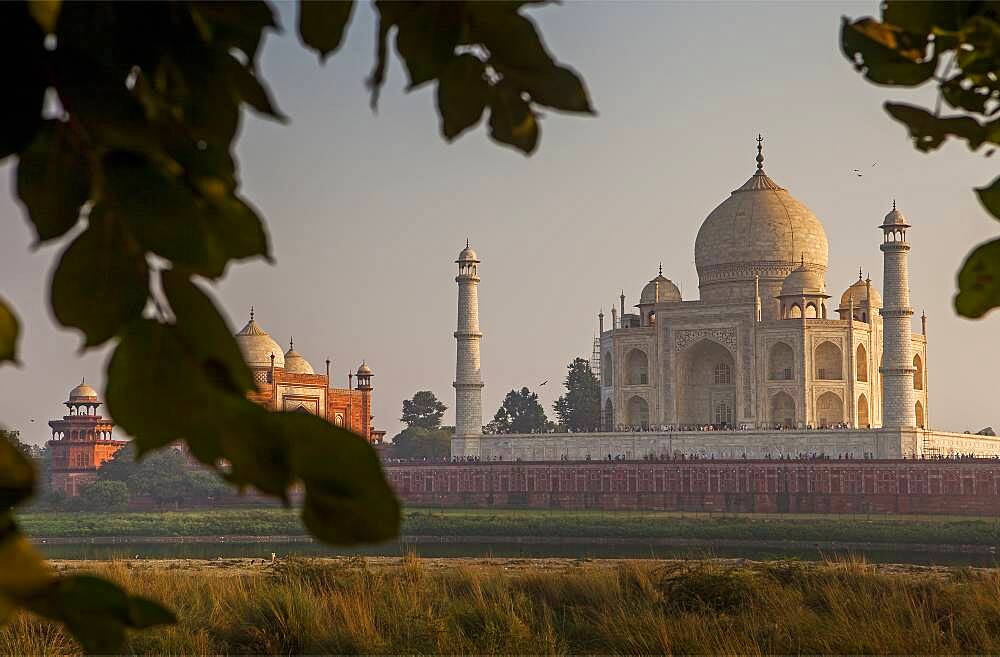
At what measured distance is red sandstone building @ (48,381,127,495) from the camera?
3684 cm

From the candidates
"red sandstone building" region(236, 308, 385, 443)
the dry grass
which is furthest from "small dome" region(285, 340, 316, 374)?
the dry grass

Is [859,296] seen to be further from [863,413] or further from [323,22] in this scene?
[323,22]

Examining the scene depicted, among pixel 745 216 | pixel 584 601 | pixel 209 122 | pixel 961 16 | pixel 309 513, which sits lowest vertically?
pixel 584 601

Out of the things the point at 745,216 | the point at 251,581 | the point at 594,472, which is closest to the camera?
the point at 251,581

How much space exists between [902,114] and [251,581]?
9.70 meters

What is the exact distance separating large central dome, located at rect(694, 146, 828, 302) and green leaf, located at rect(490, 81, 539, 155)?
3634 centimetres

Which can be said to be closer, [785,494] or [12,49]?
[12,49]

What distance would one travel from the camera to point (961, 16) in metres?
0.84

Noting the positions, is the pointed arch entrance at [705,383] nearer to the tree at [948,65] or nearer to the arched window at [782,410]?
the arched window at [782,410]

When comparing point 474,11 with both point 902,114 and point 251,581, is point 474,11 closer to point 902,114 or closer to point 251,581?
point 902,114

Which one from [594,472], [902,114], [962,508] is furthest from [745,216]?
[902,114]

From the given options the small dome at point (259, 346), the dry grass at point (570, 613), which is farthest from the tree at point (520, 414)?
the dry grass at point (570, 613)

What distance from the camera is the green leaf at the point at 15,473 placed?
1.58 feet

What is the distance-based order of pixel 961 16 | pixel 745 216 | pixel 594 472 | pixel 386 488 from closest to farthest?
1. pixel 386 488
2. pixel 961 16
3. pixel 594 472
4. pixel 745 216
